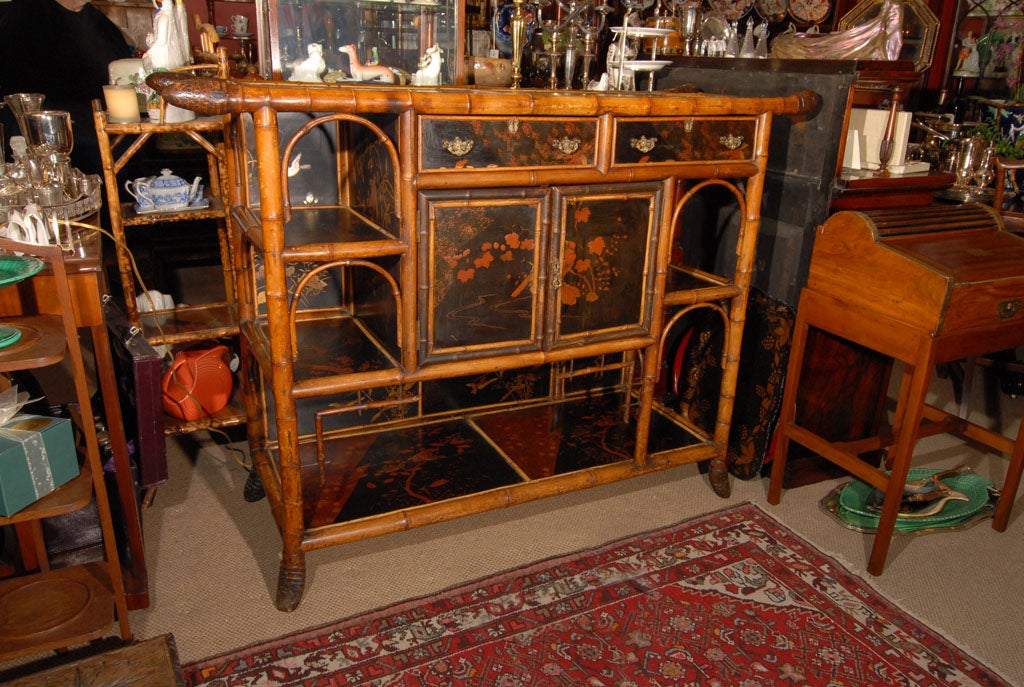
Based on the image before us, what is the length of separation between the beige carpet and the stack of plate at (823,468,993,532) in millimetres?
40

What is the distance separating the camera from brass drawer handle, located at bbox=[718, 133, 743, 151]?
2.33m

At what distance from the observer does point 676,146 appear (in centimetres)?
225

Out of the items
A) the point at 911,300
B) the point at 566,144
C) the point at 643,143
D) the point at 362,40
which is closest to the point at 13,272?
the point at 362,40

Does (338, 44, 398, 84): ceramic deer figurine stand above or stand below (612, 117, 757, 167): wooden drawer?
above

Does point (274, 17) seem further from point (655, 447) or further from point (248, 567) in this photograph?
Answer: point (655, 447)

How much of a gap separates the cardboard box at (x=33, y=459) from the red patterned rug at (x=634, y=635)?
57 cm

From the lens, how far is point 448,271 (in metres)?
2.08

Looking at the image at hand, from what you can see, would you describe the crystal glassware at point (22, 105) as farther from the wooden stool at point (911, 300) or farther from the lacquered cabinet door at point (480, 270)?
the wooden stool at point (911, 300)

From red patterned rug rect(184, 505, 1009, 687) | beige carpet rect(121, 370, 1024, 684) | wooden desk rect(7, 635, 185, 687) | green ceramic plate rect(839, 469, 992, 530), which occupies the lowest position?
beige carpet rect(121, 370, 1024, 684)

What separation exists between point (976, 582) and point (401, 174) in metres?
2.07

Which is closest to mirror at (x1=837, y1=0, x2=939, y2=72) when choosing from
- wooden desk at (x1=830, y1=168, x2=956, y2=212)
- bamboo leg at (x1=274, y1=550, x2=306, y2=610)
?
wooden desk at (x1=830, y1=168, x2=956, y2=212)

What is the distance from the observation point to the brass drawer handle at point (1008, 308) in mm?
2240

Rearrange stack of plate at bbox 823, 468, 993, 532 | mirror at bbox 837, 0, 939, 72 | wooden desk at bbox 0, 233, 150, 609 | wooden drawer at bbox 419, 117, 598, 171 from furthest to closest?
mirror at bbox 837, 0, 939, 72
stack of plate at bbox 823, 468, 993, 532
wooden drawer at bbox 419, 117, 598, 171
wooden desk at bbox 0, 233, 150, 609

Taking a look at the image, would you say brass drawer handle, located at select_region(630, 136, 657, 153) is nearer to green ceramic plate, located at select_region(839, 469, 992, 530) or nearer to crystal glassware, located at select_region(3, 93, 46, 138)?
green ceramic plate, located at select_region(839, 469, 992, 530)
